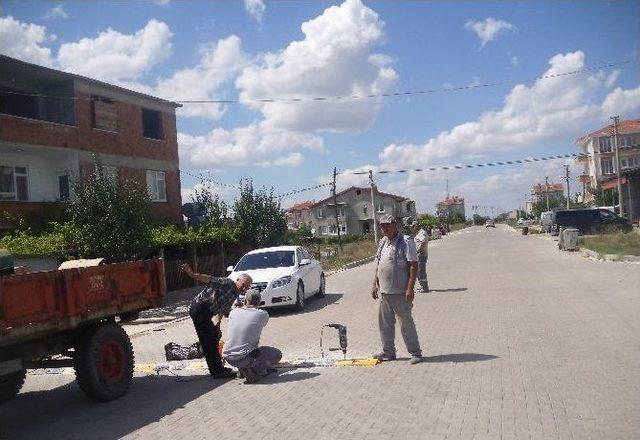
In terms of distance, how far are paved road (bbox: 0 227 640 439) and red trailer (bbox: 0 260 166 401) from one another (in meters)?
0.36

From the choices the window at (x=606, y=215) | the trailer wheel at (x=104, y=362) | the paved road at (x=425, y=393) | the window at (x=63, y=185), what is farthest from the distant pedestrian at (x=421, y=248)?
the window at (x=606, y=215)

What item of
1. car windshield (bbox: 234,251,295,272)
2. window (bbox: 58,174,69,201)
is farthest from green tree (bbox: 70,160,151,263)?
window (bbox: 58,174,69,201)

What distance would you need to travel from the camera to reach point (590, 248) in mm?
25891

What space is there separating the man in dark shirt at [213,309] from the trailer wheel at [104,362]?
92 cm

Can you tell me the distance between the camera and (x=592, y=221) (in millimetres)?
36906

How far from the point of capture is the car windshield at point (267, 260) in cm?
1509

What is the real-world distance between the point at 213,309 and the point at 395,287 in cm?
238

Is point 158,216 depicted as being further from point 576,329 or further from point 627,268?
point 576,329

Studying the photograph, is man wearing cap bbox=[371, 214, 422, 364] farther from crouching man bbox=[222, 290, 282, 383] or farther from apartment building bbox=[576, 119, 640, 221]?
apartment building bbox=[576, 119, 640, 221]

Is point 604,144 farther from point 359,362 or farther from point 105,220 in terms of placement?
point 359,362

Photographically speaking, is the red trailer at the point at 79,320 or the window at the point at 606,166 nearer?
the red trailer at the point at 79,320

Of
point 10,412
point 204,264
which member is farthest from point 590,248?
point 10,412

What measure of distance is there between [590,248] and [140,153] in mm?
20077

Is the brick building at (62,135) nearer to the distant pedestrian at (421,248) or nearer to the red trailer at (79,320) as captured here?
the distant pedestrian at (421,248)
